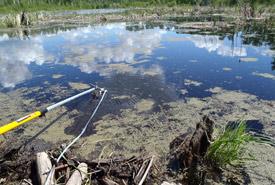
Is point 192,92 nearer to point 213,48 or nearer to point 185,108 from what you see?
point 185,108

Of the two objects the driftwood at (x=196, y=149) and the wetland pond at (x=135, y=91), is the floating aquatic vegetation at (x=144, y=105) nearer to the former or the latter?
the wetland pond at (x=135, y=91)

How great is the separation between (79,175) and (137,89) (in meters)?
1.93

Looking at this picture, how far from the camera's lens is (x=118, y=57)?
→ 16.3 feet

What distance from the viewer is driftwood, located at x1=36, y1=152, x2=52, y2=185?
1.41 metres

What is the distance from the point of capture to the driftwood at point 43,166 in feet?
4.62

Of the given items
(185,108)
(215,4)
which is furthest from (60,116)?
(215,4)

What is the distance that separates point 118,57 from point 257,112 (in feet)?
11.2

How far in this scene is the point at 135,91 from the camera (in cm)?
315

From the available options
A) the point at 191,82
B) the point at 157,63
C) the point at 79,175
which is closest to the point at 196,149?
the point at 79,175

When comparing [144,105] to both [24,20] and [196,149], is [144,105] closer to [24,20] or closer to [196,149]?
[196,149]

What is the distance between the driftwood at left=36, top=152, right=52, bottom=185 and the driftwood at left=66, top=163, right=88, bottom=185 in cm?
18

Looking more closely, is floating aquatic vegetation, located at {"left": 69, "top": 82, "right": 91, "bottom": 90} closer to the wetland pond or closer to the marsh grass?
the wetland pond

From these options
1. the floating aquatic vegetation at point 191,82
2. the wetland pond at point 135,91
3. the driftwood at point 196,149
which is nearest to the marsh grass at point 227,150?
the driftwood at point 196,149

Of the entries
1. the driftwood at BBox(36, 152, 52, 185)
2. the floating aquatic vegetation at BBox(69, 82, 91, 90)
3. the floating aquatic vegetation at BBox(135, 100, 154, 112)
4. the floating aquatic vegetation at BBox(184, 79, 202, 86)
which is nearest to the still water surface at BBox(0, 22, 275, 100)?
the floating aquatic vegetation at BBox(184, 79, 202, 86)
